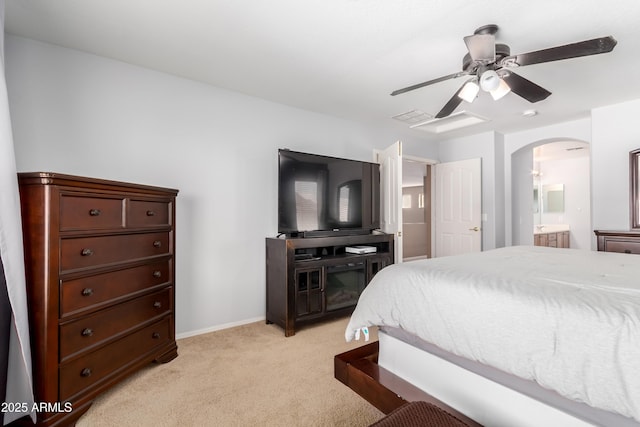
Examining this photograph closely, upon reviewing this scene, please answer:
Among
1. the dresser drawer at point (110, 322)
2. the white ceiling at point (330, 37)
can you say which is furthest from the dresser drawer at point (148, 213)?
the white ceiling at point (330, 37)

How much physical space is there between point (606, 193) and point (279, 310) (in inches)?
156

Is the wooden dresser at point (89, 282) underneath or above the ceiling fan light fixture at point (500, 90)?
underneath

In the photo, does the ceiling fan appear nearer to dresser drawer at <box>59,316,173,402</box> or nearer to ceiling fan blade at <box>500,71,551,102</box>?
ceiling fan blade at <box>500,71,551,102</box>

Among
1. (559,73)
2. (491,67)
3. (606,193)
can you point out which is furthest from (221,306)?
(606,193)

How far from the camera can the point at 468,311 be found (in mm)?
1363

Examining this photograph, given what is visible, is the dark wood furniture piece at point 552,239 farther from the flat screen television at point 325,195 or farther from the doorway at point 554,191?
the flat screen television at point 325,195

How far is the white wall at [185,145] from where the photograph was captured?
2271 mm

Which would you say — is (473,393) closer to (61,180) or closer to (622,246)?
(61,180)

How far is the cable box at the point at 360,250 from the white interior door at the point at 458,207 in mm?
2096

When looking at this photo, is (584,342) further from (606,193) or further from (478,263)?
(606,193)

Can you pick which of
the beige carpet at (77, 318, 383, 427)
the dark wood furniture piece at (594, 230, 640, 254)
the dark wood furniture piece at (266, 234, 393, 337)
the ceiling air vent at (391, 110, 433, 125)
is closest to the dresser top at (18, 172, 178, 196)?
the beige carpet at (77, 318, 383, 427)

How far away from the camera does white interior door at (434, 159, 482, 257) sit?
15.6ft

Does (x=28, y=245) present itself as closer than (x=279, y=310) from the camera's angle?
Yes

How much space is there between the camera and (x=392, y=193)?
3.88 m
